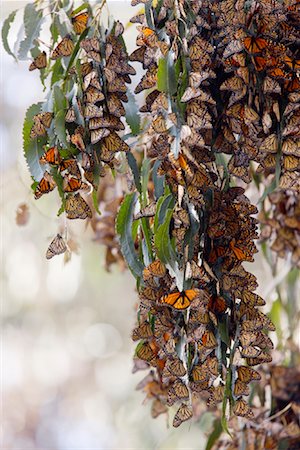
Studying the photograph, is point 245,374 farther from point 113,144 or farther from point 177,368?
point 113,144

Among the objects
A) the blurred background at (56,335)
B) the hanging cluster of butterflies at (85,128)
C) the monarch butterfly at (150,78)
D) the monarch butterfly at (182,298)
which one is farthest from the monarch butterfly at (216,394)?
the blurred background at (56,335)

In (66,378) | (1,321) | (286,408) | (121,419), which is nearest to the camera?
(286,408)

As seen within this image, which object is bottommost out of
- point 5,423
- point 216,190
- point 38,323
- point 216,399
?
point 216,399

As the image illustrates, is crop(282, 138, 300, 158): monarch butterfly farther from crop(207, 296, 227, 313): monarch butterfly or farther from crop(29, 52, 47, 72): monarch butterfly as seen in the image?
crop(29, 52, 47, 72): monarch butterfly

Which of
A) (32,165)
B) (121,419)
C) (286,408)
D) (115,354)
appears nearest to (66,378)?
(115,354)

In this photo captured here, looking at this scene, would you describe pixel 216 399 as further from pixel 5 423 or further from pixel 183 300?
pixel 5 423

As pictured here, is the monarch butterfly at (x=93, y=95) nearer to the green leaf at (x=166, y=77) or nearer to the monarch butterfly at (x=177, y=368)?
the green leaf at (x=166, y=77)

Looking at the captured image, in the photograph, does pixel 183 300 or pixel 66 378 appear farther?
pixel 66 378

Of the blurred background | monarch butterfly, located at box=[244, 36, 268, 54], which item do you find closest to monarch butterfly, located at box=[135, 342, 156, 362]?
monarch butterfly, located at box=[244, 36, 268, 54]
